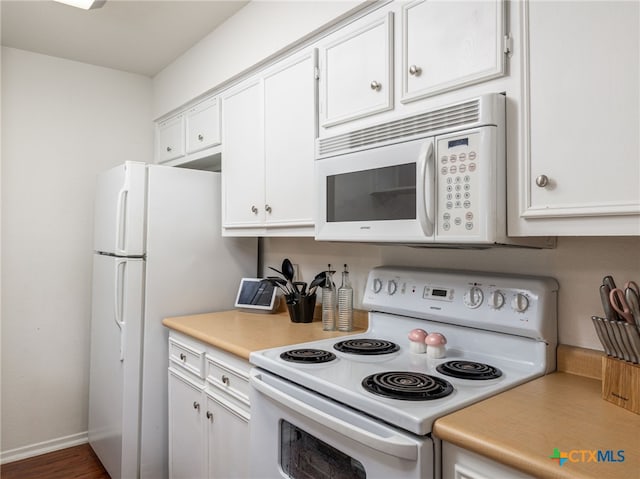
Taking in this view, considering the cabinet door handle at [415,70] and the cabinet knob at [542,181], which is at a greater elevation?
the cabinet door handle at [415,70]

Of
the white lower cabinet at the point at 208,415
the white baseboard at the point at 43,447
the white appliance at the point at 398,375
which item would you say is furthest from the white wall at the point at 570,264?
the white baseboard at the point at 43,447

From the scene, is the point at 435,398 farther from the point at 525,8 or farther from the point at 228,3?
the point at 228,3

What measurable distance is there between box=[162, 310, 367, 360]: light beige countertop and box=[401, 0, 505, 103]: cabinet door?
103cm

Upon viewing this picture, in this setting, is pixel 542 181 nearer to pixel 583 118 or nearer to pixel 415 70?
pixel 583 118

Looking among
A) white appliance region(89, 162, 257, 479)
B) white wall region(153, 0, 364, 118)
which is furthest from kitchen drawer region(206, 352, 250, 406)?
white wall region(153, 0, 364, 118)

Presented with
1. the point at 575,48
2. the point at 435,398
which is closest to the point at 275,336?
the point at 435,398

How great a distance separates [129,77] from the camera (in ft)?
10.5

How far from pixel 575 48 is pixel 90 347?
3077 mm

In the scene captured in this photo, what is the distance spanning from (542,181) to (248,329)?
139 cm

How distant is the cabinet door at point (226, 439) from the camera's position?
67.4 inches

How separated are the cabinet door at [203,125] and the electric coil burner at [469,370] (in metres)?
1.78

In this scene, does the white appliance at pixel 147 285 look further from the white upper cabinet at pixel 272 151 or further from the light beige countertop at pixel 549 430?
the light beige countertop at pixel 549 430

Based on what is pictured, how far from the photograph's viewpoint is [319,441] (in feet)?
4.20

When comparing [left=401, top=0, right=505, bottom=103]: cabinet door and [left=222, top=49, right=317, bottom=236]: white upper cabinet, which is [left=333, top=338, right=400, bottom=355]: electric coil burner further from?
[left=401, top=0, right=505, bottom=103]: cabinet door
